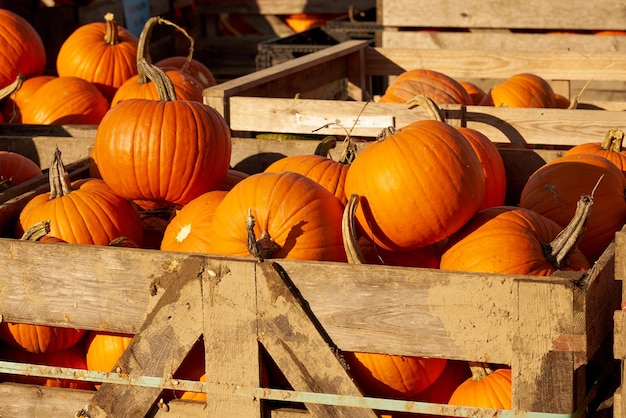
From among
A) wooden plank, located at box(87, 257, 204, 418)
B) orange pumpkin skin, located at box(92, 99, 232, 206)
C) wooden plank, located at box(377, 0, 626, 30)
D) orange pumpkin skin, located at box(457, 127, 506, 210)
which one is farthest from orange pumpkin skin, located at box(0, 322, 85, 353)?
wooden plank, located at box(377, 0, 626, 30)

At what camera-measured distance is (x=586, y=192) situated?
3139mm

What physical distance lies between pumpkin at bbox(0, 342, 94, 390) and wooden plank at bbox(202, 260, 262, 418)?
734 mm

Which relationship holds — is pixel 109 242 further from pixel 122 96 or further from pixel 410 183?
pixel 122 96

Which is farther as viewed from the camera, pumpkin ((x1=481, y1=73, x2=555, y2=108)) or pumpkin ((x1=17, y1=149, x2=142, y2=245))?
pumpkin ((x1=481, y1=73, x2=555, y2=108))

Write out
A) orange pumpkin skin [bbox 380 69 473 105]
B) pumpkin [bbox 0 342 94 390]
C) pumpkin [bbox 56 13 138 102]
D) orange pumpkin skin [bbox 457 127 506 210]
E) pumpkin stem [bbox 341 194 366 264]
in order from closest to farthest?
1. pumpkin stem [bbox 341 194 366 264]
2. pumpkin [bbox 0 342 94 390]
3. orange pumpkin skin [bbox 457 127 506 210]
4. orange pumpkin skin [bbox 380 69 473 105]
5. pumpkin [bbox 56 13 138 102]

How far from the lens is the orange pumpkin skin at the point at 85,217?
3.25m

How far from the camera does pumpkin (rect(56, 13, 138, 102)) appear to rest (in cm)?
537

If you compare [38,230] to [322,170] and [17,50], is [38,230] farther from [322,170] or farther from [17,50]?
[17,50]

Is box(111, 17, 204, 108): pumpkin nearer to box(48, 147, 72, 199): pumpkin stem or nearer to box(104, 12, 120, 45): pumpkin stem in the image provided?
box(104, 12, 120, 45): pumpkin stem

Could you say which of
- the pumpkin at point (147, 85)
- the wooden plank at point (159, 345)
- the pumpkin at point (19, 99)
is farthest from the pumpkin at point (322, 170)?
the pumpkin at point (19, 99)

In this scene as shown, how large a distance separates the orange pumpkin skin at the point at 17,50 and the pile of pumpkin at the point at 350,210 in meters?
1.92

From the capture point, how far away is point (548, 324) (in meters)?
2.34

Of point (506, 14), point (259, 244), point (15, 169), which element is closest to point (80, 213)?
point (15, 169)

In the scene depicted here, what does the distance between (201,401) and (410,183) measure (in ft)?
2.90
